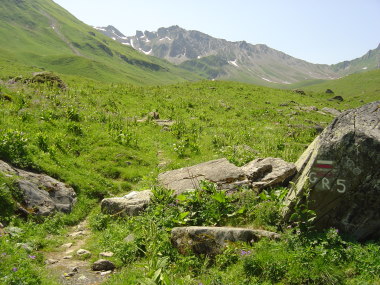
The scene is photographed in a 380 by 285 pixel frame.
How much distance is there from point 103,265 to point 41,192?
16.0 ft

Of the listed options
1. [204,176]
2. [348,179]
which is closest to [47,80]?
[204,176]

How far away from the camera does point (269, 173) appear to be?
12500mm

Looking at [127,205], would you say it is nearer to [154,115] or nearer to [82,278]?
[82,278]

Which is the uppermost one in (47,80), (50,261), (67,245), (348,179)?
(348,179)

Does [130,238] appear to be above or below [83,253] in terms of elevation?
above

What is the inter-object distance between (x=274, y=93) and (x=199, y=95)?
16.0 m

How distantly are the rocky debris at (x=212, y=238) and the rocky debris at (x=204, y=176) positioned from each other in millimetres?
3237

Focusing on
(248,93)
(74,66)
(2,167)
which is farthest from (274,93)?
(74,66)

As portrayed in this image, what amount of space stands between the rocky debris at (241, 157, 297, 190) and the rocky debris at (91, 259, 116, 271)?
5.94 m

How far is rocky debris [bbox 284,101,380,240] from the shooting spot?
8.50m

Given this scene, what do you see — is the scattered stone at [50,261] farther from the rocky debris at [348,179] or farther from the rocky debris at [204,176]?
the rocky debris at [348,179]

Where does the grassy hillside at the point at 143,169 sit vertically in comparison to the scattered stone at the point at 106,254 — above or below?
above

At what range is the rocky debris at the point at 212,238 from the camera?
8.63 m

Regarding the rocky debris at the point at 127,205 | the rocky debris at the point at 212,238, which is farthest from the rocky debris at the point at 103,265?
the rocky debris at the point at 127,205
